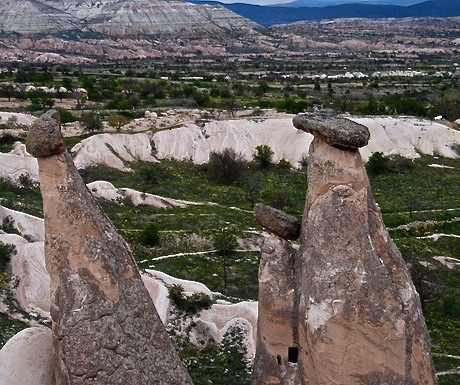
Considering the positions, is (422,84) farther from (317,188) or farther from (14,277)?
(317,188)

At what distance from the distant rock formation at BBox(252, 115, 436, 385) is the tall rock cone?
2174 mm

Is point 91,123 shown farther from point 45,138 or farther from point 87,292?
point 87,292

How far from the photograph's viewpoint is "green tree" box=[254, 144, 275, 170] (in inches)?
1934

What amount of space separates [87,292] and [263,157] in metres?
41.2

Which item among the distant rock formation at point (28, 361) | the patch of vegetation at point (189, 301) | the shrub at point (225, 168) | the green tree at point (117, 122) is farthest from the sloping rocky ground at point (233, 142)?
the distant rock formation at point (28, 361)

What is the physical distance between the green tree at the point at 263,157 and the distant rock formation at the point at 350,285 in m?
40.4

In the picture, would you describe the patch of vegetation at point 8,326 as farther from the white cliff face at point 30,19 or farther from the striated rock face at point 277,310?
the white cliff face at point 30,19

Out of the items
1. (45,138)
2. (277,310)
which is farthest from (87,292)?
(277,310)

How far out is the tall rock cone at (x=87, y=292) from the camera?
27.0ft

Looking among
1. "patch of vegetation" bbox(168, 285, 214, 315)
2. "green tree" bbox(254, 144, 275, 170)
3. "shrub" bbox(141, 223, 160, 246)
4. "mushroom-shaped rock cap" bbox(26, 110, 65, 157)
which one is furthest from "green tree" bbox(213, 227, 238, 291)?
"mushroom-shaped rock cap" bbox(26, 110, 65, 157)

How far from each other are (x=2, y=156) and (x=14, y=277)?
19.0m

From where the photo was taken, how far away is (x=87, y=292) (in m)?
8.29

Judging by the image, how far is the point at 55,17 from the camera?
193 m

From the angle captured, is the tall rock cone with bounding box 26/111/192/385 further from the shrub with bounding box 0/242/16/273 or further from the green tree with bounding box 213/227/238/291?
the green tree with bounding box 213/227/238/291
